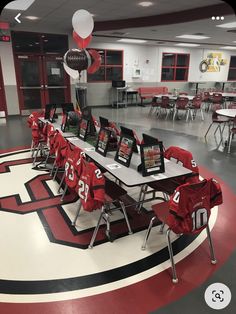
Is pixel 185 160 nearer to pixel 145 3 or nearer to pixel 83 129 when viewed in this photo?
pixel 83 129

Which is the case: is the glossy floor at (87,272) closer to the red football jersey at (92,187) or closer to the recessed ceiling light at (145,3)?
the red football jersey at (92,187)

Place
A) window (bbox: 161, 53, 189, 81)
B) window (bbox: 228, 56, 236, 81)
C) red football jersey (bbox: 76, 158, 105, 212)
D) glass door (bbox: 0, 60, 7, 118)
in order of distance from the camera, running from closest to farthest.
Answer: red football jersey (bbox: 76, 158, 105, 212), glass door (bbox: 0, 60, 7, 118), window (bbox: 161, 53, 189, 81), window (bbox: 228, 56, 236, 81)

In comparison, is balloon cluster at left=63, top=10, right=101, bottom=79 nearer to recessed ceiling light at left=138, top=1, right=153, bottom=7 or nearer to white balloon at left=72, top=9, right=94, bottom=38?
white balloon at left=72, top=9, right=94, bottom=38

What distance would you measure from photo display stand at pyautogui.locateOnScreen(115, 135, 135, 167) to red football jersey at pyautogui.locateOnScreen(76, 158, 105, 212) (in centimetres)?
45

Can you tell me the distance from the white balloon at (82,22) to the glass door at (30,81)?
18.5 feet

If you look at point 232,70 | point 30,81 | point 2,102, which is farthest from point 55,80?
point 232,70

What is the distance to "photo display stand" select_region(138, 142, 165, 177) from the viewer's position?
2.48 meters

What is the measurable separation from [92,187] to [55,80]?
351 inches

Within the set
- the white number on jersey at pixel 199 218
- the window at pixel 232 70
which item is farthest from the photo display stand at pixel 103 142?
the window at pixel 232 70

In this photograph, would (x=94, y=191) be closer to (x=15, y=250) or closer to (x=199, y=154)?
(x=15, y=250)

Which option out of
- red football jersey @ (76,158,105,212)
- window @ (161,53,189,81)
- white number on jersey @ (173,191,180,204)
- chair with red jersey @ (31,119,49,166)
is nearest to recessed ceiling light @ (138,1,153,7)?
chair with red jersey @ (31,119,49,166)

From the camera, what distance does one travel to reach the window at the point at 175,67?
1389 centimetres

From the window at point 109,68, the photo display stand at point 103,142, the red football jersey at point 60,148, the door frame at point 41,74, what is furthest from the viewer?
the window at point 109,68

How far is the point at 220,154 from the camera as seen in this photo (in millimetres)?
5422
